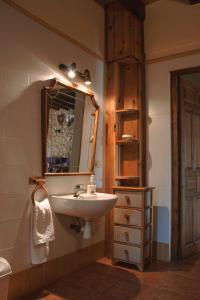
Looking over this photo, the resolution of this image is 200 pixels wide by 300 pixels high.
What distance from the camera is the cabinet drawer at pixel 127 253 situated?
283 cm

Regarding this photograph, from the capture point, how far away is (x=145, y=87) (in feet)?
10.9

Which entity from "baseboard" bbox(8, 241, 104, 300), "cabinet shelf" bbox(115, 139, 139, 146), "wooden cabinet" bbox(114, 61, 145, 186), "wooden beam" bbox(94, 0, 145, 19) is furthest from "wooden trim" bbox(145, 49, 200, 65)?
"baseboard" bbox(8, 241, 104, 300)

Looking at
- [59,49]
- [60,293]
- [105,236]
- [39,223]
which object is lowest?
[60,293]

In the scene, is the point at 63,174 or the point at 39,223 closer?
the point at 39,223

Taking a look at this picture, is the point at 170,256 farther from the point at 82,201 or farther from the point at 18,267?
the point at 18,267

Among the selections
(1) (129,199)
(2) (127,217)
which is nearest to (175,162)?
(1) (129,199)

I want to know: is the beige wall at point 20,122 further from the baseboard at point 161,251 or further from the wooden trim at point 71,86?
the baseboard at point 161,251

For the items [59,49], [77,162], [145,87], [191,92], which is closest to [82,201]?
[77,162]

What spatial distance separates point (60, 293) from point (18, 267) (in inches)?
16.2

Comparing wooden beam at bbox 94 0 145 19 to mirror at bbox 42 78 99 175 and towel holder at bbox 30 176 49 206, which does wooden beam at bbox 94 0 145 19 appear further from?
towel holder at bbox 30 176 49 206

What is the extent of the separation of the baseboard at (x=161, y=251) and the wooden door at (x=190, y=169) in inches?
7.1

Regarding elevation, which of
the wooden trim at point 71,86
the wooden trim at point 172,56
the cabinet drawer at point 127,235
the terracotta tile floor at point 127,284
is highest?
the wooden trim at point 172,56

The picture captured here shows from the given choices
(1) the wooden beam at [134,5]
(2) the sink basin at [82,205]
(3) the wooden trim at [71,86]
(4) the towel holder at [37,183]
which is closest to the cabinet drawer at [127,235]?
(2) the sink basin at [82,205]

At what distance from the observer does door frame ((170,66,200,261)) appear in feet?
10.2
